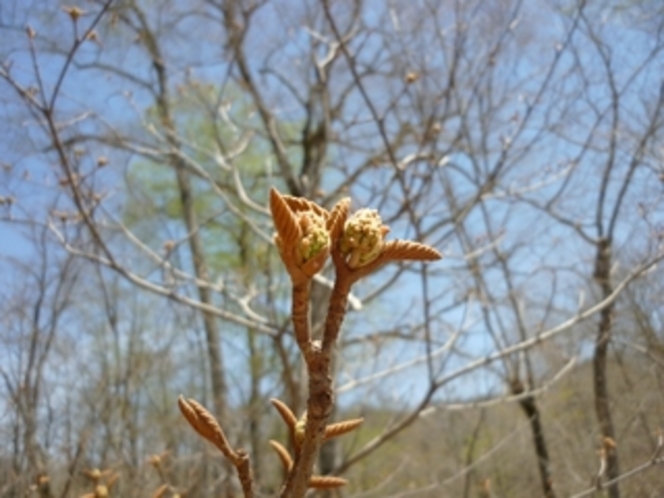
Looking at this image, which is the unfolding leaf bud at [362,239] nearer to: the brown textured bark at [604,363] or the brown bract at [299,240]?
the brown bract at [299,240]

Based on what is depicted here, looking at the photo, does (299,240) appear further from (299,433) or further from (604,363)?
(604,363)

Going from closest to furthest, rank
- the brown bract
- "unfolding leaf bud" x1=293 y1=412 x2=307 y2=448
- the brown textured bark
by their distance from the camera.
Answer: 1. the brown bract
2. "unfolding leaf bud" x1=293 y1=412 x2=307 y2=448
3. the brown textured bark

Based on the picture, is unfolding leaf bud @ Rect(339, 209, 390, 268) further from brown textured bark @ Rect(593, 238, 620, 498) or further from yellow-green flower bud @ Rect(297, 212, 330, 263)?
brown textured bark @ Rect(593, 238, 620, 498)

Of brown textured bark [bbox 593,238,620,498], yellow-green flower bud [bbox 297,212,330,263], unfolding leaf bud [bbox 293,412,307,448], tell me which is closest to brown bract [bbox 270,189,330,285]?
yellow-green flower bud [bbox 297,212,330,263]

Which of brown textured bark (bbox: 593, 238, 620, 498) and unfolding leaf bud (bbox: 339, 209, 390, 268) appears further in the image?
brown textured bark (bbox: 593, 238, 620, 498)

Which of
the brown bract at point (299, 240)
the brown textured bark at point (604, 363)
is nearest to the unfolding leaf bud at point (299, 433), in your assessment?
the brown bract at point (299, 240)

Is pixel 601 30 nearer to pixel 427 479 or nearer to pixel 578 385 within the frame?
pixel 578 385

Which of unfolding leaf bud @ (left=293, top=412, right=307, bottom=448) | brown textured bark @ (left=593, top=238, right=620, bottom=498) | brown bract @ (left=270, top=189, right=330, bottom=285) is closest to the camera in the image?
brown bract @ (left=270, top=189, right=330, bottom=285)
